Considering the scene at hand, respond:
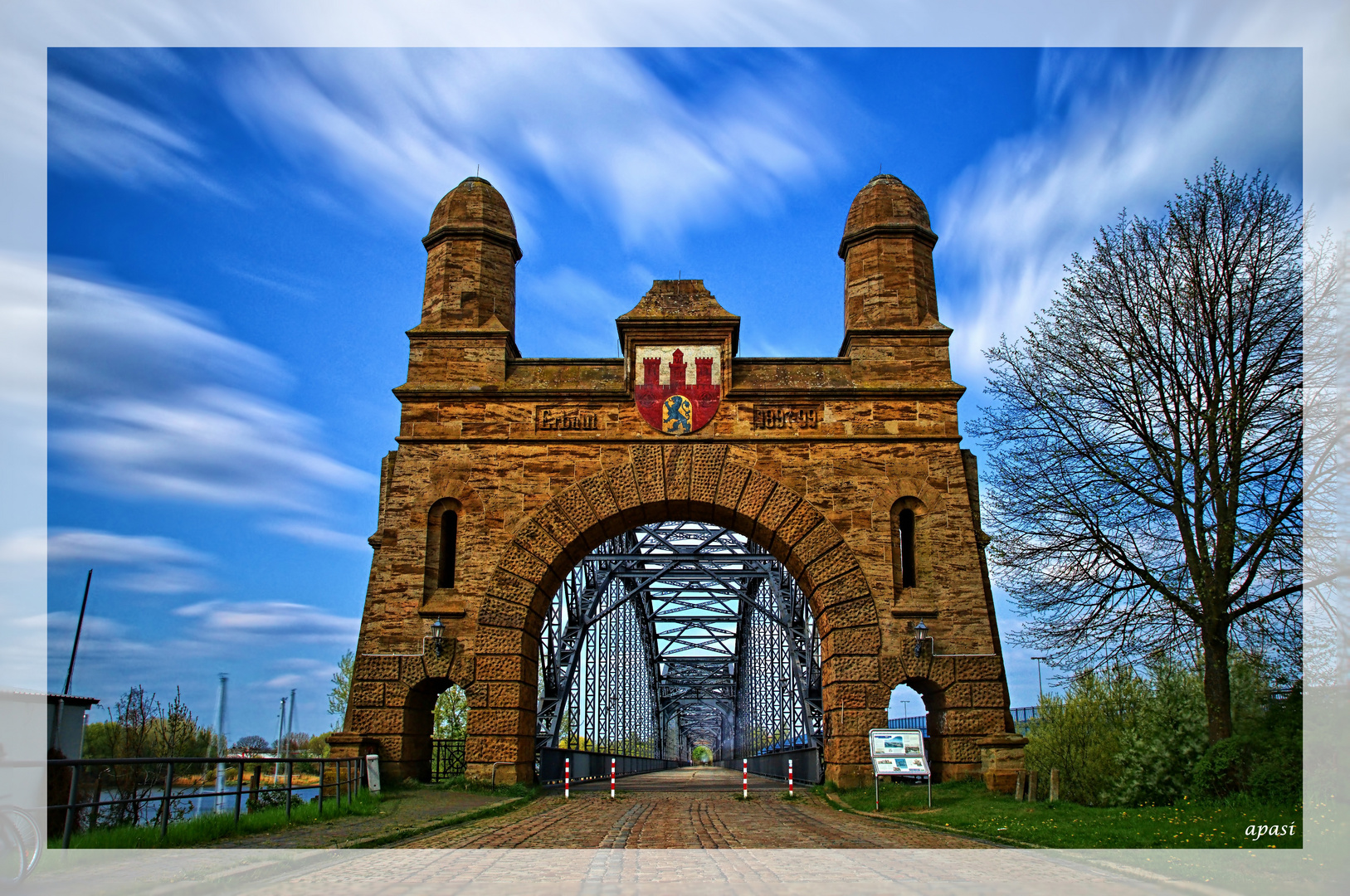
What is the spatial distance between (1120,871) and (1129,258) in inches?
363

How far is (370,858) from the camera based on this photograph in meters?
8.75

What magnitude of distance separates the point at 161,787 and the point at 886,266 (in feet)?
47.1

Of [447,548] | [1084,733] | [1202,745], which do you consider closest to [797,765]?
[1084,733]

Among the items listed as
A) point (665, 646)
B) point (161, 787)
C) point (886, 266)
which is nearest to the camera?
point (161, 787)

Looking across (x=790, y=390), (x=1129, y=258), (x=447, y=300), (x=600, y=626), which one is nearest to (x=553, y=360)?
(x=447, y=300)

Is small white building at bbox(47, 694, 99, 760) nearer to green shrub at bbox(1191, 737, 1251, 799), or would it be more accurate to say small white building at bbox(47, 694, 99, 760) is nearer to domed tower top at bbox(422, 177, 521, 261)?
domed tower top at bbox(422, 177, 521, 261)

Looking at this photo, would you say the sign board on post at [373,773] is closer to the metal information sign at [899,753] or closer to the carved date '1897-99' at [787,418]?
the metal information sign at [899,753]

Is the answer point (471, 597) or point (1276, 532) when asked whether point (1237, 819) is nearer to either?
point (1276, 532)

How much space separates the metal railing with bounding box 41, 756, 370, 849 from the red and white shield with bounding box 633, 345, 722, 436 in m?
7.60

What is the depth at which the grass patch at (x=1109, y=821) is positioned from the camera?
9.01 m

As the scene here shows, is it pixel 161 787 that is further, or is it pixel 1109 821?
pixel 161 787

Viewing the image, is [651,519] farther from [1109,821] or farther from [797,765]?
[797,765]

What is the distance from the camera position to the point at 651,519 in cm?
1898

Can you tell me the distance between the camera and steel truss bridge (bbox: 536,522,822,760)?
2855cm
